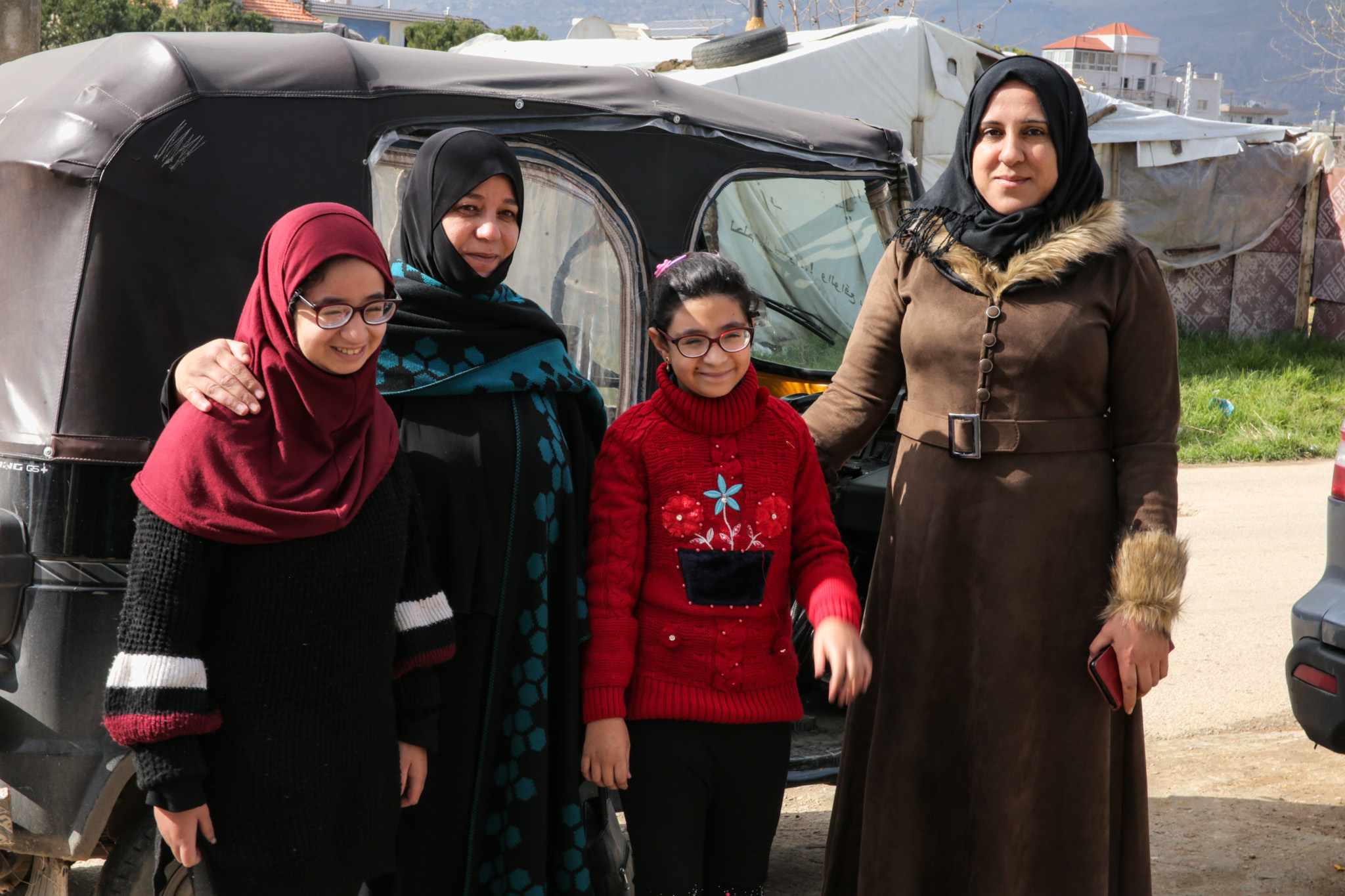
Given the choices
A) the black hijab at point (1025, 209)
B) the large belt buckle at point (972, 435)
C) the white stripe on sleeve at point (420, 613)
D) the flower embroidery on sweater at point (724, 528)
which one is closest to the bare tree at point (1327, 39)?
the black hijab at point (1025, 209)

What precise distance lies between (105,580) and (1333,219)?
13408 millimetres

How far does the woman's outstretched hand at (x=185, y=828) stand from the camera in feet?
5.72

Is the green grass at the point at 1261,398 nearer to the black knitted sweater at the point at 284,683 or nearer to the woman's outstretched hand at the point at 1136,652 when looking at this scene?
the woman's outstretched hand at the point at 1136,652

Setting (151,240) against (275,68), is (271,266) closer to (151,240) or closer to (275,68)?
(151,240)

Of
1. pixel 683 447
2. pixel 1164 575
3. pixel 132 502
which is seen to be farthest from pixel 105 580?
pixel 1164 575

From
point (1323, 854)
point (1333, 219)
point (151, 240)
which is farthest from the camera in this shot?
point (1333, 219)

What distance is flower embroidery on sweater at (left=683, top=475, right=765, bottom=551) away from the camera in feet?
7.22

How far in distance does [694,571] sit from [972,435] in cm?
66

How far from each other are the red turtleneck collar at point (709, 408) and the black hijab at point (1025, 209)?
539 millimetres

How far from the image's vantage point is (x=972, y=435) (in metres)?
2.37

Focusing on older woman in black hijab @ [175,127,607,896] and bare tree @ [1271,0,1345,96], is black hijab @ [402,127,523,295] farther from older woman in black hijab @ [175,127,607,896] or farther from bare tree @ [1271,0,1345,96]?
bare tree @ [1271,0,1345,96]

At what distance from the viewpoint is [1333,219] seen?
1241cm

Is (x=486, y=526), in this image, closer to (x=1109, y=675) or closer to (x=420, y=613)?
(x=420, y=613)

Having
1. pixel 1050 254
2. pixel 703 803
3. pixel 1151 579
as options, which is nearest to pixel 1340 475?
pixel 1151 579
